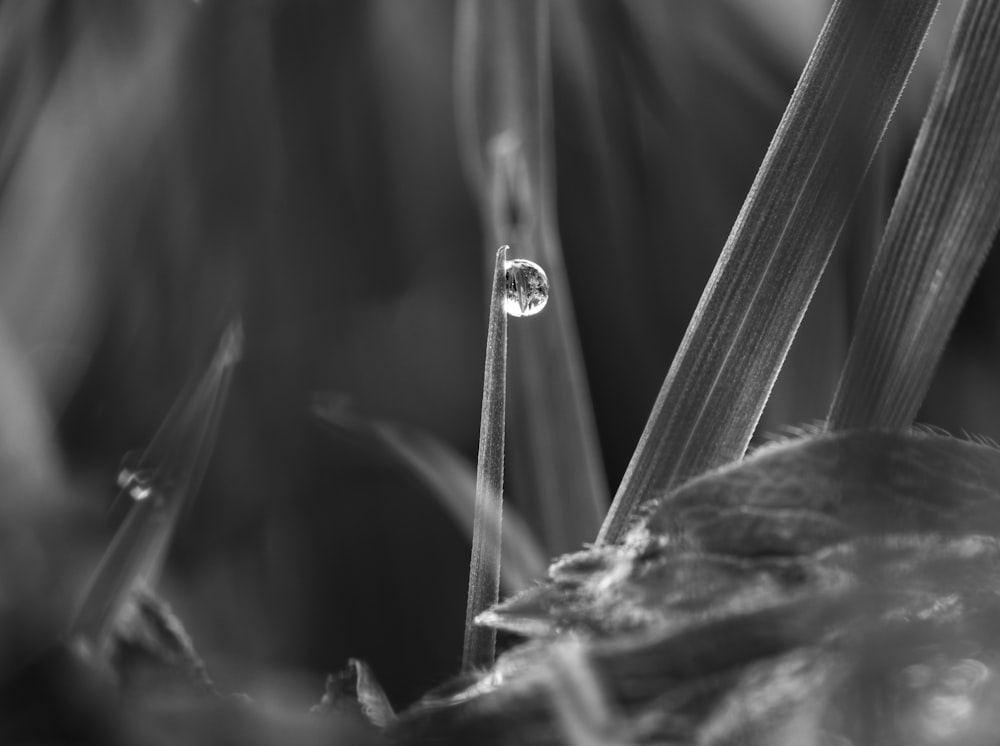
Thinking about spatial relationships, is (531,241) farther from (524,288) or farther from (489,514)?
(489,514)

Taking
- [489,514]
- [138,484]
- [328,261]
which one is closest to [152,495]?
[138,484]

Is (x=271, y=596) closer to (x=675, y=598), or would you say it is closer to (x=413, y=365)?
(x=413, y=365)

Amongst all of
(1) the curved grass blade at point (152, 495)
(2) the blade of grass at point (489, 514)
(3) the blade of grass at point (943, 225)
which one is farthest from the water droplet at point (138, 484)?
(3) the blade of grass at point (943, 225)

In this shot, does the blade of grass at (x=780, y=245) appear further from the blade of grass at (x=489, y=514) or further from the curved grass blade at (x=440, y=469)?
the curved grass blade at (x=440, y=469)

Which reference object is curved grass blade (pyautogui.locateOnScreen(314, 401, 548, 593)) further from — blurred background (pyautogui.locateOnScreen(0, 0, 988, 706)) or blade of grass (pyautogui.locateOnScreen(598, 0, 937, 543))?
blade of grass (pyautogui.locateOnScreen(598, 0, 937, 543))

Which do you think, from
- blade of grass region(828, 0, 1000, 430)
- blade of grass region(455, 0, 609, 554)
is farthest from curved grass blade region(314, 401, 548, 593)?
blade of grass region(828, 0, 1000, 430)
